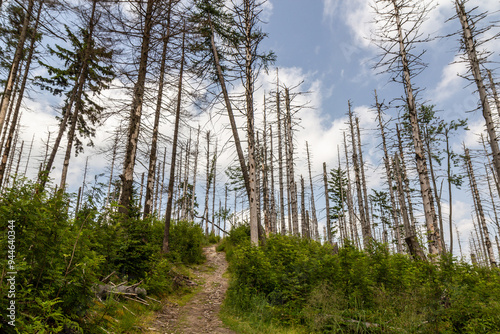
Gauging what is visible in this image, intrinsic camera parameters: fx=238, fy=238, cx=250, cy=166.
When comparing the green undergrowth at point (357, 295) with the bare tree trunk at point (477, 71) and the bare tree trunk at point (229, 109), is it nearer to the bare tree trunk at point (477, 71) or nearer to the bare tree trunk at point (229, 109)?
the bare tree trunk at point (229, 109)

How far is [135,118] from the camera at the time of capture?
303 inches

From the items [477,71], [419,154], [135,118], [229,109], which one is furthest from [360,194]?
[135,118]

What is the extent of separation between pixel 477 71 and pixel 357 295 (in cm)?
1165

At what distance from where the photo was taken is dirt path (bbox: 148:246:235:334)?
489 centimetres

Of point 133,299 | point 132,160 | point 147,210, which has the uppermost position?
point 132,160

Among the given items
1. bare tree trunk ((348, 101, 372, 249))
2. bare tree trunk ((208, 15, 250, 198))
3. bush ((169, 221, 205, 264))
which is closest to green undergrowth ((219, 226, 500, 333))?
bare tree trunk ((208, 15, 250, 198))

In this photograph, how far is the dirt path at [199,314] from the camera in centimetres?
489

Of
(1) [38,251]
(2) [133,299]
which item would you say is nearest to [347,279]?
(2) [133,299]

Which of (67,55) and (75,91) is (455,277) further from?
(67,55)

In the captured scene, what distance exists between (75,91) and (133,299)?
1485cm

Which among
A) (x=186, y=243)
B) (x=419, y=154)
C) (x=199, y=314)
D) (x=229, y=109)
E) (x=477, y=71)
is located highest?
(x=477, y=71)

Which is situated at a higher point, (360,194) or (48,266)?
(360,194)

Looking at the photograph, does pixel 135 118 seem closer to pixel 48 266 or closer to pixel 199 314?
pixel 48 266

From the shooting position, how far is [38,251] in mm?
2602
